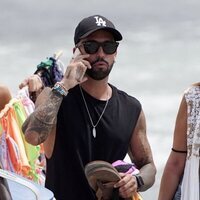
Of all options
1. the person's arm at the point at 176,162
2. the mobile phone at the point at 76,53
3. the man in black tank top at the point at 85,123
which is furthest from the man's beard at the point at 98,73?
the person's arm at the point at 176,162

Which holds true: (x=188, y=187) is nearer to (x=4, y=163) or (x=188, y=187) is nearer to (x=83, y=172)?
(x=83, y=172)

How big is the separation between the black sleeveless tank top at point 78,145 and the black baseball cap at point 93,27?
0.42 meters

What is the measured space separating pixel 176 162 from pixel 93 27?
3.70ft

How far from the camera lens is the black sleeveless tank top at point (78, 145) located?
5867mm

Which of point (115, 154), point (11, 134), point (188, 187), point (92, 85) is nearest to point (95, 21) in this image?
point (92, 85)

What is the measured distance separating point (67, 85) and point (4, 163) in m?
2.00

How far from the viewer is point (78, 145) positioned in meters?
5.85

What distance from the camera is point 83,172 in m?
5.86

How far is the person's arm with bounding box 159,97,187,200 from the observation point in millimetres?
5453

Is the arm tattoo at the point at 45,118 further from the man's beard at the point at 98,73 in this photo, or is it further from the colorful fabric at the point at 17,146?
the colorful fabric at the point at 17,146

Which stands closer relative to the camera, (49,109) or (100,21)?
(49,109)

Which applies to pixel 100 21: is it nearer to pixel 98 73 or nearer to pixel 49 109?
pixel 98 73

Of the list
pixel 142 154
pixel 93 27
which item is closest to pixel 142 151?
pixel 142 154

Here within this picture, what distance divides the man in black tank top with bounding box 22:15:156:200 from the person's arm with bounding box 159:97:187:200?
1.11ft
